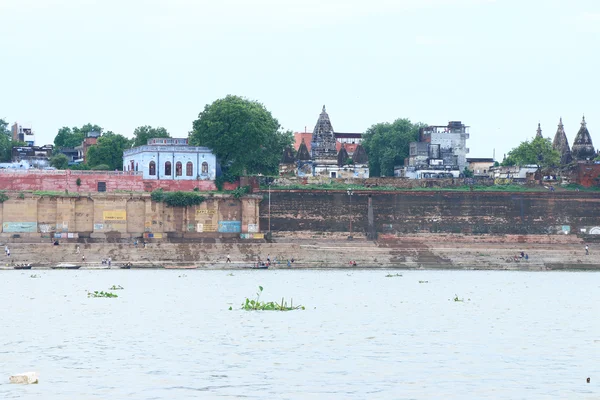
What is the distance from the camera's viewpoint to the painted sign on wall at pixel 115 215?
256 ft

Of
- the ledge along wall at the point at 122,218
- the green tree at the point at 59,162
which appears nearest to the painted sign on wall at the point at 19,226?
the ledge along wall at the point at 122,218

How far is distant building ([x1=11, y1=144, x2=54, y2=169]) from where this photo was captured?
329ft

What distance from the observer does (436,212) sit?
8288 cm

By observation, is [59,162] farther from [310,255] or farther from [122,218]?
[310,255]
